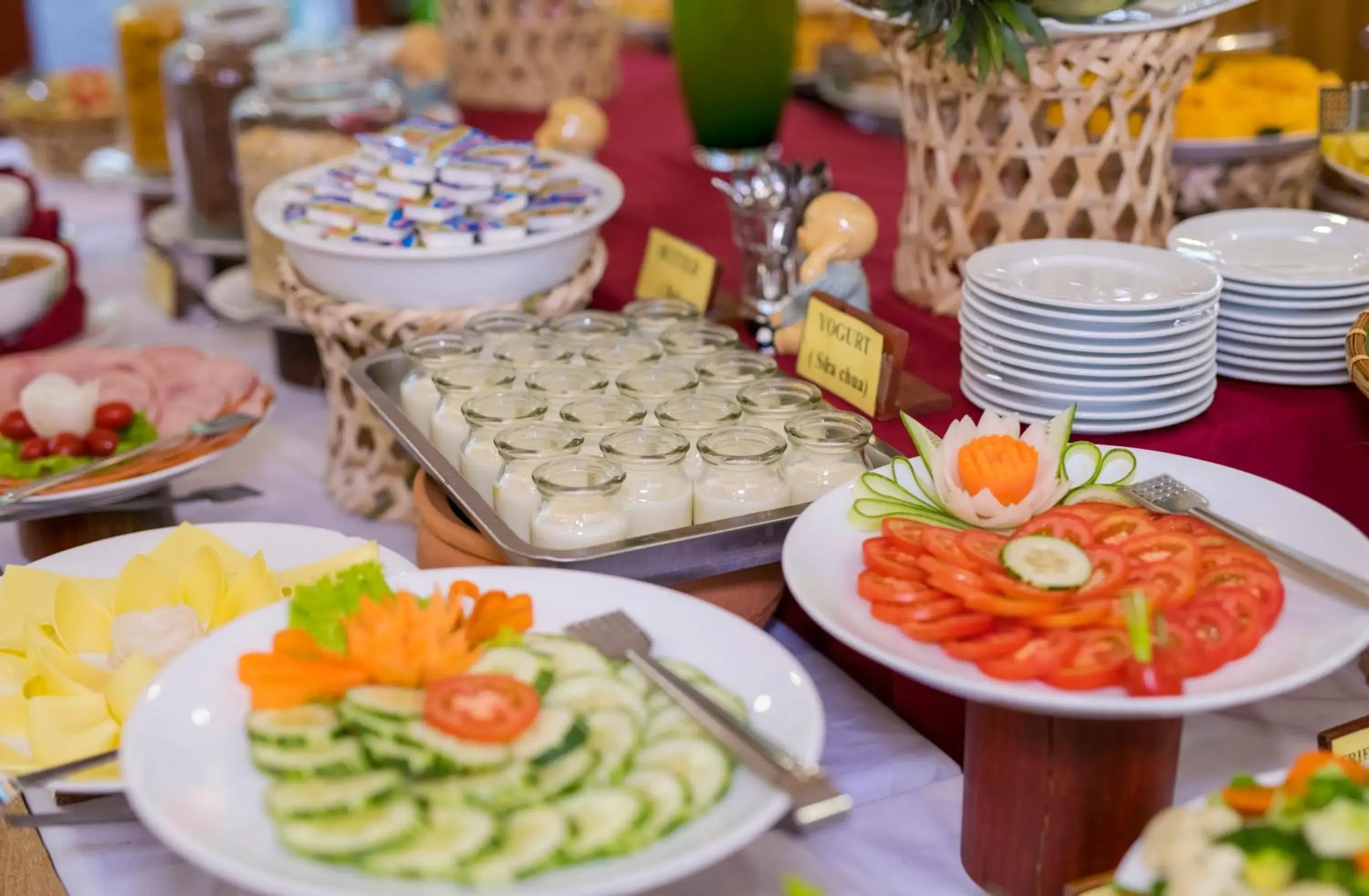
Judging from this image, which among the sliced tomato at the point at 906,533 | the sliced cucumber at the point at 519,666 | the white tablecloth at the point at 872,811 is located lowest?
the white tablecloth at the point at 872,811

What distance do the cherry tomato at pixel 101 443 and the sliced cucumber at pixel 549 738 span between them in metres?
0.83

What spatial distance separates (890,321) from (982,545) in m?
0.62

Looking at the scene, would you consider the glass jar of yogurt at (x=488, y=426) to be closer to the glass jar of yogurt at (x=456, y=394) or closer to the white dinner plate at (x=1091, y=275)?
the glass jar of yogurt at (x=456, y=394)

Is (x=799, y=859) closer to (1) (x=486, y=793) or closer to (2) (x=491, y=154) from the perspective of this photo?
(1) (x=486, y=793)

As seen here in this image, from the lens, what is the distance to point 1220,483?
1.02 metres

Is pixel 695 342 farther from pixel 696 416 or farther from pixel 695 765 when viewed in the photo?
pixel 695 765

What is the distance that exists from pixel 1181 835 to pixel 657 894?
0.36m

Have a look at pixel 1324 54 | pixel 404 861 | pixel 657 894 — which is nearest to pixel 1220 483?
pixel 657 894

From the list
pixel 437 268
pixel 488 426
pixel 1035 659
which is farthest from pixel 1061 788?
pixel 437 268

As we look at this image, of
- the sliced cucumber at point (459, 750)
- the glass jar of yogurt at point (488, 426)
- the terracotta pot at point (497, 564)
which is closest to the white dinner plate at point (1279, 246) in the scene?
the terracotta pot at point (497, 564)

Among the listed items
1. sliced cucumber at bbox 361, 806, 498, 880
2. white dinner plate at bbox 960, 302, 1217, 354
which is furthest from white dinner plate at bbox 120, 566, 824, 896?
white dinner plate at bbox 960, 302, 1217, 354

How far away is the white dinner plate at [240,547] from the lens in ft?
3.83

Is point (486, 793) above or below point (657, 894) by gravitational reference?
above

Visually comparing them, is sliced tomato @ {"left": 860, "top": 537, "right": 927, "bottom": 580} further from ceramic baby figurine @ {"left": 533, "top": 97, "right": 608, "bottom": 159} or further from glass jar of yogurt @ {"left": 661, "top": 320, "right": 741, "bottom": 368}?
ceramic baby figurine @ {"left": 533, "top": 97, "right": 608, "bottom": 159}
